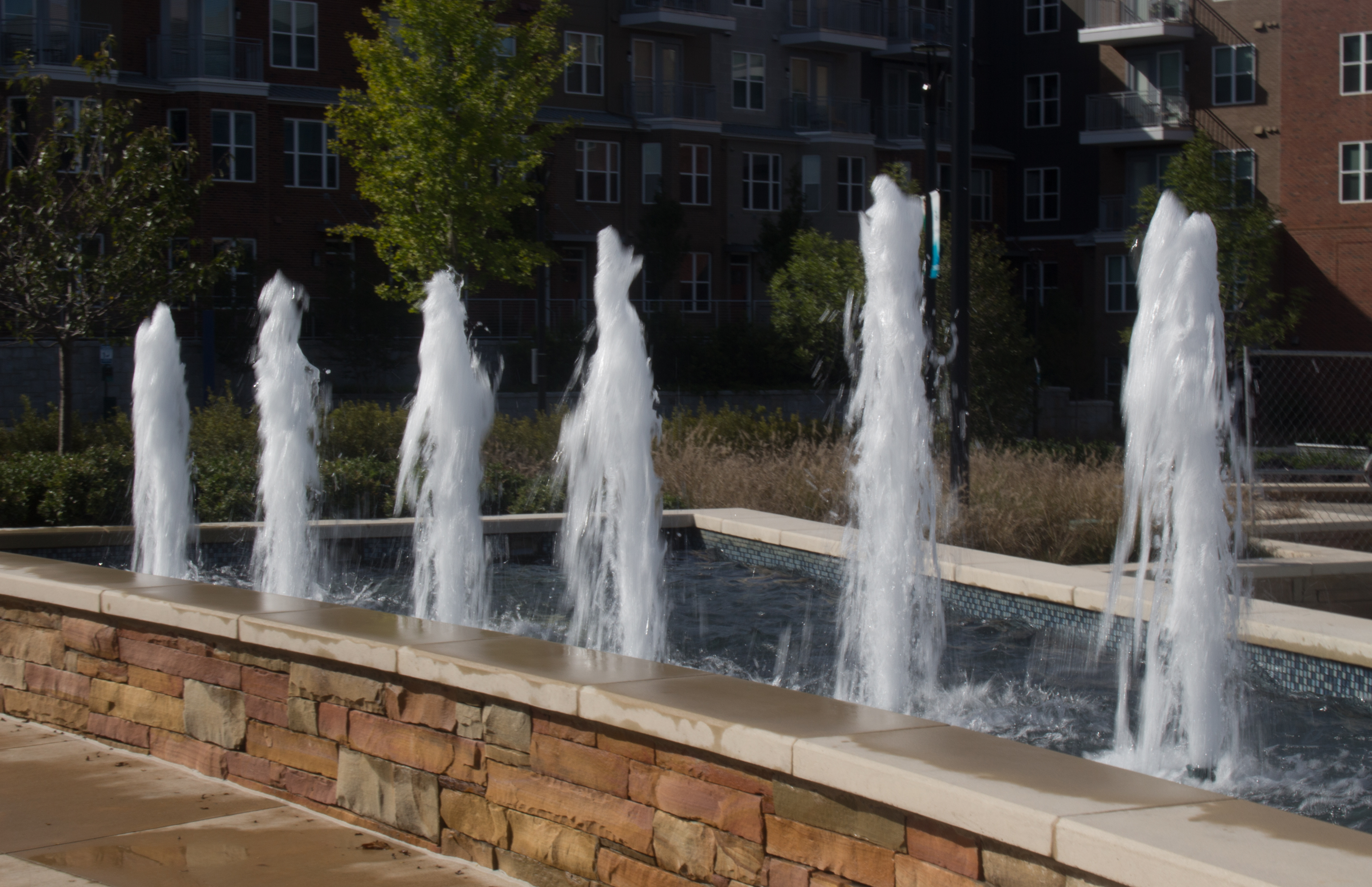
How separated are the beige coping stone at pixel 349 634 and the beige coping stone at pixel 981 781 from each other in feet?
6.20

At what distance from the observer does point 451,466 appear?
1023 centimetres

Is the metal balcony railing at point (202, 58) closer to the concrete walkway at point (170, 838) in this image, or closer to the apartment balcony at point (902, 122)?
the apartment balcony at point (902, 122)

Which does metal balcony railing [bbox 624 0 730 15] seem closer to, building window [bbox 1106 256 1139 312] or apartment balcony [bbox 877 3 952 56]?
apartment balcony [bbox 877 3 952 56]

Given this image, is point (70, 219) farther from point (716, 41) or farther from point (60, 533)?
point (716, 41)

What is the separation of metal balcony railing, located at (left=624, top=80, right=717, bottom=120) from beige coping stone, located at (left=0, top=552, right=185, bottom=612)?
1470 inches

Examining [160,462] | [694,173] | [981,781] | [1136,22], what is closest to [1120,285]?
[1136,22]

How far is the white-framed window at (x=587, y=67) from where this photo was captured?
41844 mm

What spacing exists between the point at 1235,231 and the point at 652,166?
18.0m

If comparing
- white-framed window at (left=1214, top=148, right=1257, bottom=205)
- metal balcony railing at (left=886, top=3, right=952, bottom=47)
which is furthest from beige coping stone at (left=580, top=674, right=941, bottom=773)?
metal balcony railing at (left=886, top=3, right=952, bottom=47)

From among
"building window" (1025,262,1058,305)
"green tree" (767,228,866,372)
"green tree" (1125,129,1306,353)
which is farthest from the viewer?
"building window" (1025,262,1058,305)

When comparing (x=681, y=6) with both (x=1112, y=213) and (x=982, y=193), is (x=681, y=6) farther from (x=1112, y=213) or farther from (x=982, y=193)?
(x=1112, y=213)

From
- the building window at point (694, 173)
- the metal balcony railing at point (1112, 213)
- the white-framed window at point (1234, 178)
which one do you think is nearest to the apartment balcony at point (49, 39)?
the building window at point (694, 173)

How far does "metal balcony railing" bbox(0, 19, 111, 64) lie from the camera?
33.6 m

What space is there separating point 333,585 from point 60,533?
2.22 m
